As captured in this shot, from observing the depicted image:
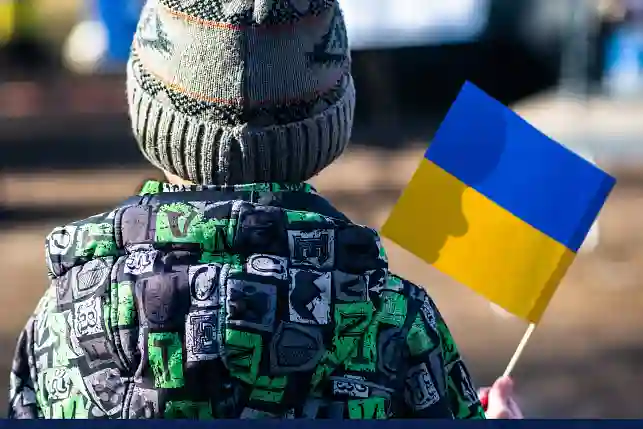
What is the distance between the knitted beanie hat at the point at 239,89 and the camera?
158cm

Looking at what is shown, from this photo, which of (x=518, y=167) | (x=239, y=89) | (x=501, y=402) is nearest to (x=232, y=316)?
(x=239, y=89)

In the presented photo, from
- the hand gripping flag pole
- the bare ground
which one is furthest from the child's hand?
the bare ground

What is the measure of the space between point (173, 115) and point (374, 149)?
29.9ft

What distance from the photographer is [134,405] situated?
1.46 meters

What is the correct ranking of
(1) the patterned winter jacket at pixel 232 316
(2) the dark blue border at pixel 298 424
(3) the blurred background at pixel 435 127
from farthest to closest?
(3) the blurred background at pixel 435 127 < (1) the patterned winter jacket at pixel 232 316 < (2) the dark blue border at pixel 298 424

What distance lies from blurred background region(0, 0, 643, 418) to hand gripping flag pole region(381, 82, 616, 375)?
285 cm

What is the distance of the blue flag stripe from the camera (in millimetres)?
1981

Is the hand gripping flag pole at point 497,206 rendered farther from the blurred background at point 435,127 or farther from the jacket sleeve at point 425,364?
the blurred background at point 435,127

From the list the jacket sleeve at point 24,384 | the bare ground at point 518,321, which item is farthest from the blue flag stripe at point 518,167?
the bare ground at point 518,321

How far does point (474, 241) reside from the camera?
2010 millimetres

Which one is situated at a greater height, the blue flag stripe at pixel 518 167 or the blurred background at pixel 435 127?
the blue flag stripe at pixel 518 167

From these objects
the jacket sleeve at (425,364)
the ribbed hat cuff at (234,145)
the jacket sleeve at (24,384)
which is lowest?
the jacket sleeve at (24,384)

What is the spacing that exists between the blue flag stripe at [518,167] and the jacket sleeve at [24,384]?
0.75 metres

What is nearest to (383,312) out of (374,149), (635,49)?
(374,149)
